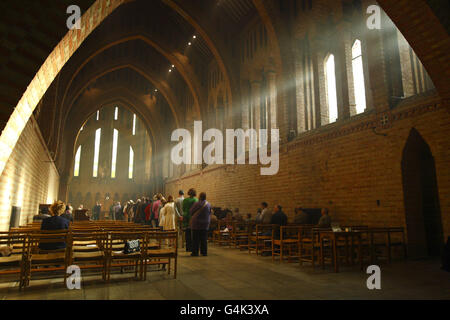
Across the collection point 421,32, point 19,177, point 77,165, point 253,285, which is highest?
point 77,165

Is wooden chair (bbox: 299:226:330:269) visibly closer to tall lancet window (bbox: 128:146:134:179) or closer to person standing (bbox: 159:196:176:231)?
person standing (bbox: 159:196:176:231)

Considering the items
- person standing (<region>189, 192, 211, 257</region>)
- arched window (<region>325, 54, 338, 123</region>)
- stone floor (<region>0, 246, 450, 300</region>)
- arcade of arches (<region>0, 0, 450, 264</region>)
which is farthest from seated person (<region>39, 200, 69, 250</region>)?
arched window (<region>325, 54, 338, 123</region>)

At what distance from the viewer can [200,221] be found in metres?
6.64

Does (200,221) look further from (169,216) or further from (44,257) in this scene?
(44,257)

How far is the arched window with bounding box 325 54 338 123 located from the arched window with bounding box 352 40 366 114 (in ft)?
3.00

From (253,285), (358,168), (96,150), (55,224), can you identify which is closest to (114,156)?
(96,150)

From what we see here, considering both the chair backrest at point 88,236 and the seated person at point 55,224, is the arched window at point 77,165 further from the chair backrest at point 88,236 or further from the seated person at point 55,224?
the chair backrest at point 88,236

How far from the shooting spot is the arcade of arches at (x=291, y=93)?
508 centimetres

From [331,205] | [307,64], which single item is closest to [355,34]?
[307,64]

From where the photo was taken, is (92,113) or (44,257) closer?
(44,257)

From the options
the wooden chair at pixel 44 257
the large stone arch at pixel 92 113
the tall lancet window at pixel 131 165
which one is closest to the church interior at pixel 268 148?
the wooden chair at pixel 44 257

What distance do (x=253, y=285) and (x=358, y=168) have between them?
490 centimetres

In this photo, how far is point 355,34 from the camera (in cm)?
870

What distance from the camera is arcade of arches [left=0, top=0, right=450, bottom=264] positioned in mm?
5078
